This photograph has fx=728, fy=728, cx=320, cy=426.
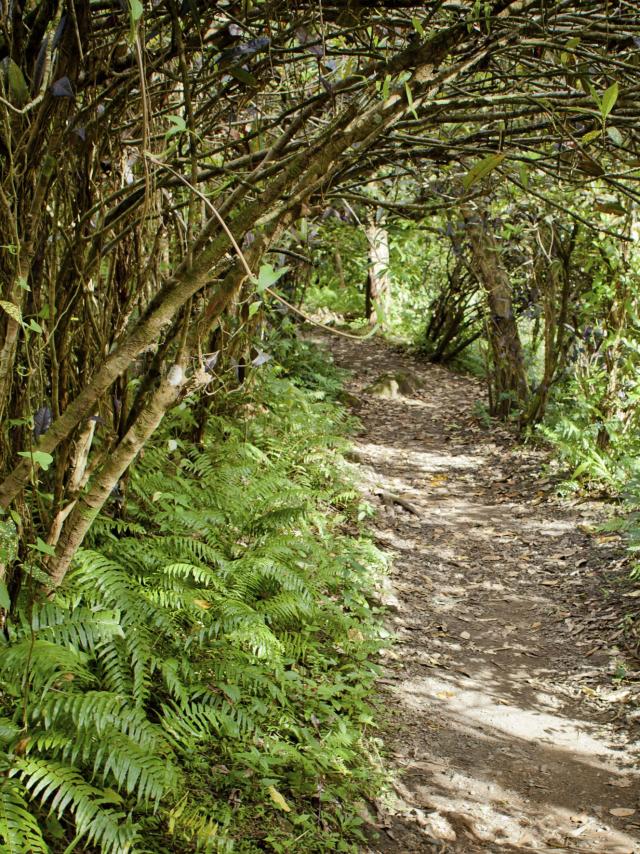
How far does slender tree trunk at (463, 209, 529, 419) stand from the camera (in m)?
9.46

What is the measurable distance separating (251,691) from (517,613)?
8.17 feet

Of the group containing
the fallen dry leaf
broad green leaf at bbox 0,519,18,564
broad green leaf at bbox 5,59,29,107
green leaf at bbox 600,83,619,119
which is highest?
green leaf at bbox 600,83,619,119

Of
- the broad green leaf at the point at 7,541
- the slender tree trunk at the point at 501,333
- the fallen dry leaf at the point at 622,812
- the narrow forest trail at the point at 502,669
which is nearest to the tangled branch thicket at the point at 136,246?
the broad green leaf at the point at 7,541

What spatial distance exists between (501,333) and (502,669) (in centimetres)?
579

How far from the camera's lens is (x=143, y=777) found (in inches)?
97.5

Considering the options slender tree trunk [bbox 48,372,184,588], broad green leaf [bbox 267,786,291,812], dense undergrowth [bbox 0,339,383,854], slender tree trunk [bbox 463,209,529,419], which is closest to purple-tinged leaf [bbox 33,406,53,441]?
slender tree trunk [bbox 48,372,184,588]

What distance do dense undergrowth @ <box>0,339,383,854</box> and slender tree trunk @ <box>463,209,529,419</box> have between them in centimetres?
490

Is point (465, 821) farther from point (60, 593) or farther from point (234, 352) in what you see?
point (234, 352)

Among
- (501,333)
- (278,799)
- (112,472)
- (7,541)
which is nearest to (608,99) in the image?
(112,472)

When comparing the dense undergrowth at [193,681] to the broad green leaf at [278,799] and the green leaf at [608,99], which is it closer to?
the broad green leaf at [278,799]

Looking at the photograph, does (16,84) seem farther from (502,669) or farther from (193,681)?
(502,669)

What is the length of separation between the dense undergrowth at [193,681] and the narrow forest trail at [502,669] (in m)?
0.30

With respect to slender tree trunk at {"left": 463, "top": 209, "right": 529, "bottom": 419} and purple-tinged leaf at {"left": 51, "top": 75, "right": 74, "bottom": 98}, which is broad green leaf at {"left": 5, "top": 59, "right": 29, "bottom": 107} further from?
slender tree trunk at {"left": 463, "top": 209, "right": 529, "bottom": 419}

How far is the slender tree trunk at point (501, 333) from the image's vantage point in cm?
946
